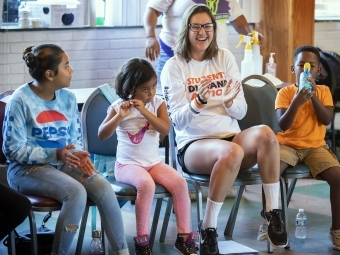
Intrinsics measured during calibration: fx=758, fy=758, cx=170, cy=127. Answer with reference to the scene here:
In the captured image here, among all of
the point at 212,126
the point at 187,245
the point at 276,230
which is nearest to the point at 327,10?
the point at 212,126

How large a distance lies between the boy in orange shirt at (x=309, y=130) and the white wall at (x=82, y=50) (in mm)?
1911

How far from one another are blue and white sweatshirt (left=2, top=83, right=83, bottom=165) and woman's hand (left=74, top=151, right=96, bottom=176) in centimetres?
11

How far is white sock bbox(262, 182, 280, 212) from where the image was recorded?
12.1 feet

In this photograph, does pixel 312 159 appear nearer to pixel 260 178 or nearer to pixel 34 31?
pixel 260 178

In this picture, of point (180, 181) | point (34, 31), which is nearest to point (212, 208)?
point (180, 181)

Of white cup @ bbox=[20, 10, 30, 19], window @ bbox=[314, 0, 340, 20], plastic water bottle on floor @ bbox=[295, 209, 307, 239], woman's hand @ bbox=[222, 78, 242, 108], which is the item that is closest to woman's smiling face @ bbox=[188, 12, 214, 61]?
woman's hand @ bbox=[222, 78, 242, 108]

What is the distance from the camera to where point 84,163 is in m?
3.33

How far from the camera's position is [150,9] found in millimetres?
4945

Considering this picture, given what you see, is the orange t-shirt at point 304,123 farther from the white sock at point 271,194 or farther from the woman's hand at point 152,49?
the woman's hand at point 152,49

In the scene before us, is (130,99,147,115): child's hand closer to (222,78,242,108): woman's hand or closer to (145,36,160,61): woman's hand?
(222,78,242,108): woman's hand

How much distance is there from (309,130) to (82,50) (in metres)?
2.12

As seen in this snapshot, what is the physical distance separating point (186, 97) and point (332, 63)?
230 cm

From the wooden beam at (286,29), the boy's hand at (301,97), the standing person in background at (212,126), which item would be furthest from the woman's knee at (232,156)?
the wooden beam at (286,29)

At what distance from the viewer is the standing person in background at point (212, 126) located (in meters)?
3.59
